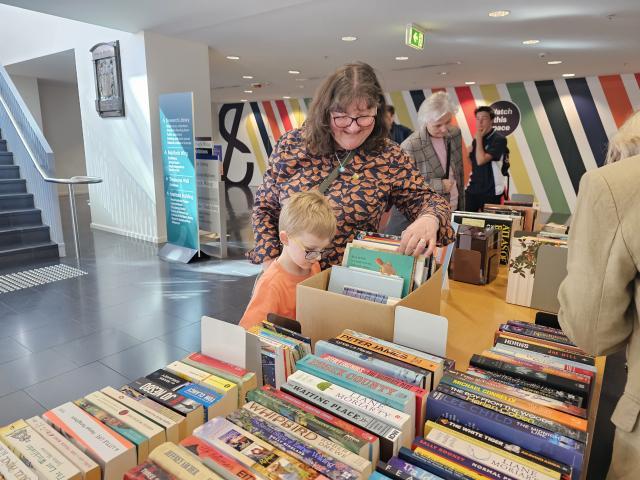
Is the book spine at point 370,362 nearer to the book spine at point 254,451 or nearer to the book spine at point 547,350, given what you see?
the book spine at point 254,451

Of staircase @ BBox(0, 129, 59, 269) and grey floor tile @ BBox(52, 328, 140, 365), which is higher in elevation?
staircase @ BBox(0, 129, 59, 269)

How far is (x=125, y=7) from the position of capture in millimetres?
5301

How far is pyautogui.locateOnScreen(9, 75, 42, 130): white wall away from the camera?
36.4 ft

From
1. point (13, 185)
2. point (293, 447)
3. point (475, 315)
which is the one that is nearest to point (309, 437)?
point (293, 447)

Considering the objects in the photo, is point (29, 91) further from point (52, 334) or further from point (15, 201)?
point (52, 334)

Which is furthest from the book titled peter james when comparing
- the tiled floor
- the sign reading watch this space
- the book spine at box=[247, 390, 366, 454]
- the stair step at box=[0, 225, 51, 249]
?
the sign reading watch this space

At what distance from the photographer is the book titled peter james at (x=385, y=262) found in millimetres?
1250

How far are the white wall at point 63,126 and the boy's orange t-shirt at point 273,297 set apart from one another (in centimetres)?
1281

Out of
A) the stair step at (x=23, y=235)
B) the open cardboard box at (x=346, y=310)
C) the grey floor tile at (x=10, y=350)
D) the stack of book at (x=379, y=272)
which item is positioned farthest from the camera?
the stair step at (x=23, y=235)

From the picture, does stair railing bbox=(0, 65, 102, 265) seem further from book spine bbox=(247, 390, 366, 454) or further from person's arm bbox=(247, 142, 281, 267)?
book spine bbox=(247, 390, 366, 454)

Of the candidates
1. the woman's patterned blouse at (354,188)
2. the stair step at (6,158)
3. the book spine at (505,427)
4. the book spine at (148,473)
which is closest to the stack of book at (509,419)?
the book spine at (505,427)

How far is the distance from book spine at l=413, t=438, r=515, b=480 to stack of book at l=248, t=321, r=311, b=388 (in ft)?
1.14

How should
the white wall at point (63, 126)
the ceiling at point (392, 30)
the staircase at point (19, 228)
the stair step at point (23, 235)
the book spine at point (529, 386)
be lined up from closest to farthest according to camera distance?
the book spine at point (529, 386) → the ceiling at point (392, 30) → the staircase at point (19, 228) → the stair step at point (23, 235) → the white wall at point (63, 126)

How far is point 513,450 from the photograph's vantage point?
701mm
